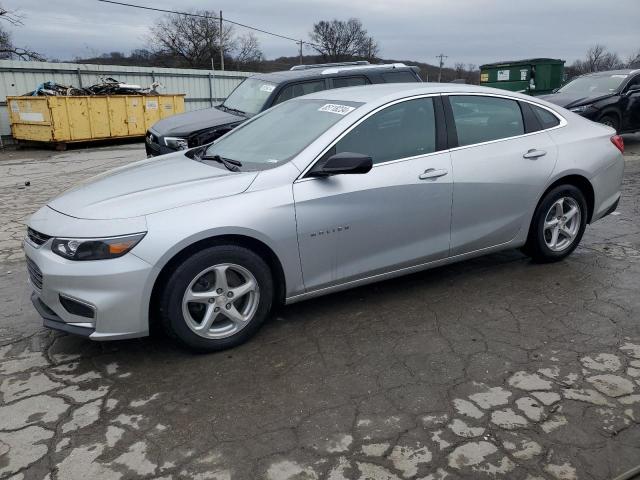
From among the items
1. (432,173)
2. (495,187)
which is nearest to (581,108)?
(495,187)

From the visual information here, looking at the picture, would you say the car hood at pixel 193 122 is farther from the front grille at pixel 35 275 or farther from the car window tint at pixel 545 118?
the front grille at pixel 35 275

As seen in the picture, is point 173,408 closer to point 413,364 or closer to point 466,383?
point 413,364

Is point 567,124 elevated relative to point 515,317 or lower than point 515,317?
elevated

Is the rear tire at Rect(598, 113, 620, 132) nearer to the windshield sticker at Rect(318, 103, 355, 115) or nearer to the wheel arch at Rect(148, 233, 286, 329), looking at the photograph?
the windshield sticker at Rect(318, 103, 355, 115)

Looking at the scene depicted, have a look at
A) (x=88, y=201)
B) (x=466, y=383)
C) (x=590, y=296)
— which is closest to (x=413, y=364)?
(x=466, y=383)

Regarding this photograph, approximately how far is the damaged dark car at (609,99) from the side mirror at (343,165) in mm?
9449

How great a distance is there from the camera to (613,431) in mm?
2545

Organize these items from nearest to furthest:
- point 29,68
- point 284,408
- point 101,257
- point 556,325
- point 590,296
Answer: point 284,408, point 101,257, point 556,325, point 590,296, point 29,68

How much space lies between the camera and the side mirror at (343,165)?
333 cm

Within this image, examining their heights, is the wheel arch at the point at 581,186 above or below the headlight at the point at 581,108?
below

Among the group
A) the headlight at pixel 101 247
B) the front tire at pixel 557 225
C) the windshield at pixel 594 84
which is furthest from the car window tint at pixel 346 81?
the windshield at pixel 594 84

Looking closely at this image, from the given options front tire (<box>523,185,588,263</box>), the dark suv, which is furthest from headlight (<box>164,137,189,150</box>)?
front tire (<box>523,185,588,263</box>)

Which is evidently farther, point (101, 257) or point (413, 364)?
point (413, 364)

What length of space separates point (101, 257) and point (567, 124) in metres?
3.95
